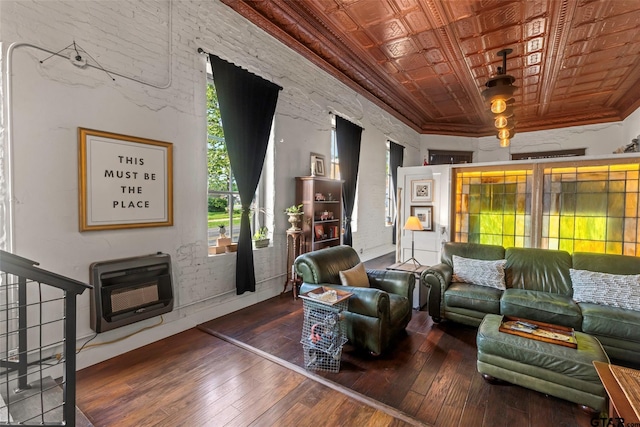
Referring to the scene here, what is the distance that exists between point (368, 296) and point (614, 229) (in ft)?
14.1

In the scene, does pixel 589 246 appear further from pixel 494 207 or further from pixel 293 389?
pixel 293 389

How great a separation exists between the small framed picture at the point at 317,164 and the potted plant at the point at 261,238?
4.10 ft

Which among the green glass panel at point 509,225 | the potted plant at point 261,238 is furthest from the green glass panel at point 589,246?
the potted plant at point 261,238

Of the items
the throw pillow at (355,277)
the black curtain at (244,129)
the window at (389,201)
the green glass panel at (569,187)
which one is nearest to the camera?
the throw pillow at (355,277)

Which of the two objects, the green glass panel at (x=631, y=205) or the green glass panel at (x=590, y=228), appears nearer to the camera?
the green glass panel at (x=631, y=205)

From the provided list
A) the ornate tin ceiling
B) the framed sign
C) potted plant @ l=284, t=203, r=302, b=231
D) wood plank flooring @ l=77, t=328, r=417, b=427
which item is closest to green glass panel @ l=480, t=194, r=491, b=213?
the ornate tin ceiling

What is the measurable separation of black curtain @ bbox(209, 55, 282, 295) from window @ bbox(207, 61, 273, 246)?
208 millimetres

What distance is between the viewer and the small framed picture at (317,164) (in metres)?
5.02

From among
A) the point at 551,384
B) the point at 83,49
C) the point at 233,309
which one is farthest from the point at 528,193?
the point at 83,49

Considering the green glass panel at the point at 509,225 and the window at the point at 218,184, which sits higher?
the window at the point at 218,184

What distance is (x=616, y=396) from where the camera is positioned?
1.63m

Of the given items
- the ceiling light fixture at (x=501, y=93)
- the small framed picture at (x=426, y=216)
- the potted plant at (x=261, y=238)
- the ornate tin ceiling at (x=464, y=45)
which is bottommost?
the potted plant at (x=261, y=238)

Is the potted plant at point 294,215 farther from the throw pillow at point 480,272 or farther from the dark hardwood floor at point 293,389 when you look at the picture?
the throw pillow at point 480,272

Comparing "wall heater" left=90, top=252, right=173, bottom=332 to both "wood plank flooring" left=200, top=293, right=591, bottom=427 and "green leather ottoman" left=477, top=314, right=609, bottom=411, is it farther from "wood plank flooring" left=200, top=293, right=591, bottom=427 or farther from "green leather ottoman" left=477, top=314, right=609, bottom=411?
"green leather ottoman" left=477, top=314, right=609, bottom=411
